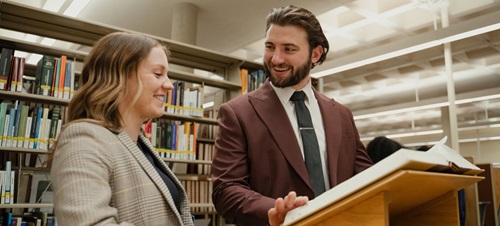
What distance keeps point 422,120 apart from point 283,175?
1246 centimetres

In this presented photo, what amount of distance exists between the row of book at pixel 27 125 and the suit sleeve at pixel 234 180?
6.72 ft

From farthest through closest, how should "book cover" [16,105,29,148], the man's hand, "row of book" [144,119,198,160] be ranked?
"row of book" [144,119,198,160], "book cover" [16,105,29,148], the man's hand

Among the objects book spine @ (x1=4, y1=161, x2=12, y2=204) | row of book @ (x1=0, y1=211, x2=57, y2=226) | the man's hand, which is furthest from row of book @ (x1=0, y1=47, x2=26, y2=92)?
the man's hand

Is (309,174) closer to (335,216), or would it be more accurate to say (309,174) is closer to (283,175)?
Answer: (283,175)

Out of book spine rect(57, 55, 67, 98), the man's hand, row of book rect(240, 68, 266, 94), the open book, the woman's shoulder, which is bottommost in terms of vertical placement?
the man's hand

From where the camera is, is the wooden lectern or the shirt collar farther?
the shirt collar

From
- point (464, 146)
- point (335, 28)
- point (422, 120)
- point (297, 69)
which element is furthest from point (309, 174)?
point (464, 146)

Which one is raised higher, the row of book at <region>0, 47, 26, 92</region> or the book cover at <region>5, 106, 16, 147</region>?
the row of book at <region>0, 47, 26, 92</region>

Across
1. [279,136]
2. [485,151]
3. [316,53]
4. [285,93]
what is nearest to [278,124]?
[279,136]

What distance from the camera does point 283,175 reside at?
133 centimetres

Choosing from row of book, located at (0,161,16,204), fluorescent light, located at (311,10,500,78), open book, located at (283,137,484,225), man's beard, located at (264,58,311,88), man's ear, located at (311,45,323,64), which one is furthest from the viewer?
fluorescent light, located at (311,10,500,78)

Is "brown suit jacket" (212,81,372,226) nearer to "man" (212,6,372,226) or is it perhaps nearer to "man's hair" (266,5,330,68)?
"man" (212,6,372,226)

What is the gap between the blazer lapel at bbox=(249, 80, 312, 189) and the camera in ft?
4.35

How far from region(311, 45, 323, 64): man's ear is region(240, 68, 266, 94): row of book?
2674 millimetres
